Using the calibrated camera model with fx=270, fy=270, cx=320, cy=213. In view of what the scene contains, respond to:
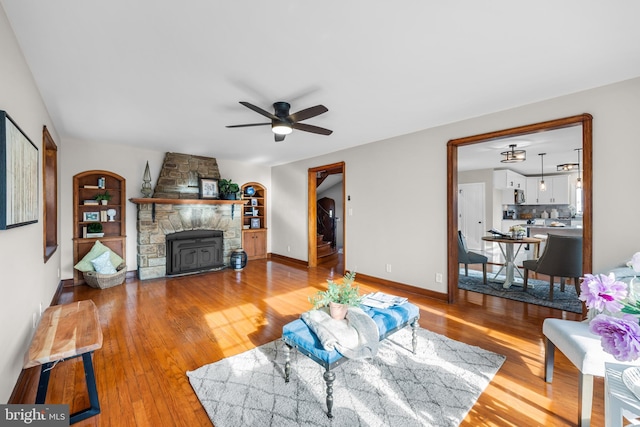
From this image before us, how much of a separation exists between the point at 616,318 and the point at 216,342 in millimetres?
2722

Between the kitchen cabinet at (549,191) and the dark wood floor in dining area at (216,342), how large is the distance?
5584mm

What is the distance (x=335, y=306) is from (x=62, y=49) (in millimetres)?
2706

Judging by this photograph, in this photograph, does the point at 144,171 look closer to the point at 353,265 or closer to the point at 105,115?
the point at 105,115

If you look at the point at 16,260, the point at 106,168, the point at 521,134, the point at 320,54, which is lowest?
the point at 16,260

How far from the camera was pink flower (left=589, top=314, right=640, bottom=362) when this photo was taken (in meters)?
0.90

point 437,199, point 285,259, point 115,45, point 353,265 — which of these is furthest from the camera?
point 285,259

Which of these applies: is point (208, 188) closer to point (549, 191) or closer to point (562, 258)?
point (562, 258)

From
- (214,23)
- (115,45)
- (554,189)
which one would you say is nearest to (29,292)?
(115,45)

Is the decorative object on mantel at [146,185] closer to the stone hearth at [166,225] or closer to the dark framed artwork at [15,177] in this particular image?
the stone hearth at [166,225]

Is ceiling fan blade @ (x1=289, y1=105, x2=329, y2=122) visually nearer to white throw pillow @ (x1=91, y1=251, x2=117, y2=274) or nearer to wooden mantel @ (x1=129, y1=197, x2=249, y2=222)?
wooden mantel @ (x1=129, y1=197, x2=249, y2=222)

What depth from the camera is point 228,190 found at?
5820 millimetres

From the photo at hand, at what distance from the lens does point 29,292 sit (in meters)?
2.13

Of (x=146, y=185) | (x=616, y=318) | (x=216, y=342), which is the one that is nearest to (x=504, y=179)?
(x=616, y=318)

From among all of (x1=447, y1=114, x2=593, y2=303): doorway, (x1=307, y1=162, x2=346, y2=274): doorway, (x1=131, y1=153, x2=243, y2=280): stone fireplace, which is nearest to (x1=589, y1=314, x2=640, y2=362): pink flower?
(x1=447, y1=114, x2=593, y2=303): doorway
